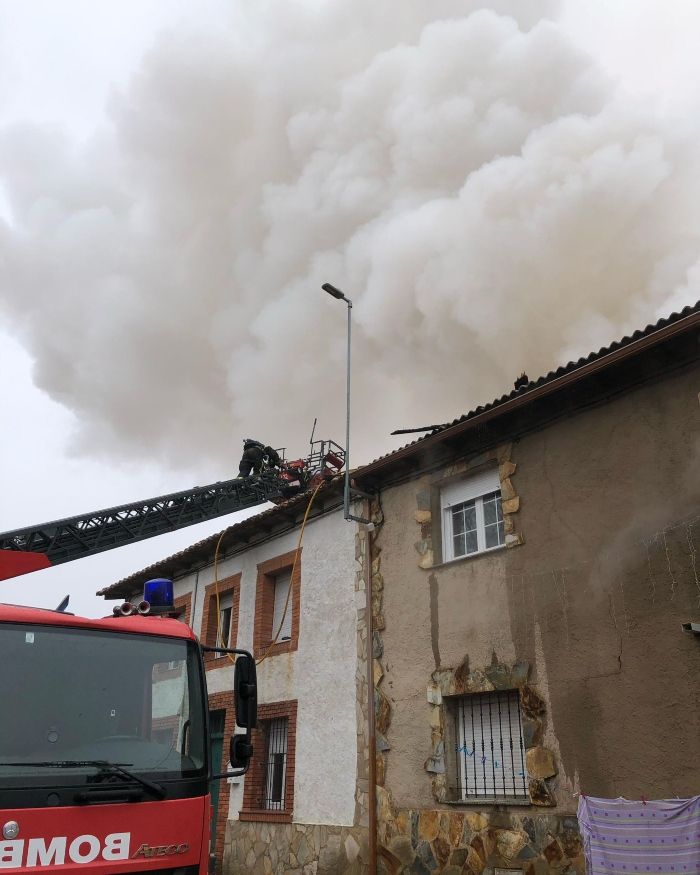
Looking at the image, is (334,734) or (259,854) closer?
(334,734)

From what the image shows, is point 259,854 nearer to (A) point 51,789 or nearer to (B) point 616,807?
(B) point 616,807

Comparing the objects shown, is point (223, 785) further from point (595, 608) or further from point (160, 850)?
point (160, 850)

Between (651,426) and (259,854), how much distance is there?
7.96 metres

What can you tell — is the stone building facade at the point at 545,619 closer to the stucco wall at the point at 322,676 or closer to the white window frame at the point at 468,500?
the white window frame at the point at 468,500

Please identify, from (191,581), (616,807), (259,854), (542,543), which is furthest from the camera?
Answer: (191,581)

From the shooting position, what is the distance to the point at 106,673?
15.6 ft

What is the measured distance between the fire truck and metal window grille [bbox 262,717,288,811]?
6.53m

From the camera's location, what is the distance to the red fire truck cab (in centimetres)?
404

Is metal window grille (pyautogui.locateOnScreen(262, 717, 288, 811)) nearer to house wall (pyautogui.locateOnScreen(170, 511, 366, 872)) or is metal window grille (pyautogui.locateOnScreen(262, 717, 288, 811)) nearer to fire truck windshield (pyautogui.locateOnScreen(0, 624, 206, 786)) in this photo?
house wall (pyautogui.locateOnScreen(170, 511, 366, 872))

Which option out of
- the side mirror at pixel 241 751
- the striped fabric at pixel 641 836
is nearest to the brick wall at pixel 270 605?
the striped fabric at pixel 641 836

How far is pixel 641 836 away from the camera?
6.41 meters

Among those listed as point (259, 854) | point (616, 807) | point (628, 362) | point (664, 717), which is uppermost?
point (628, 362)

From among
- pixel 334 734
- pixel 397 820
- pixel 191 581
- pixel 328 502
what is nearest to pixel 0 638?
pixel 397 820

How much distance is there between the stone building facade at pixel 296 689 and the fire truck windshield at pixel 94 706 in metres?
5.28
